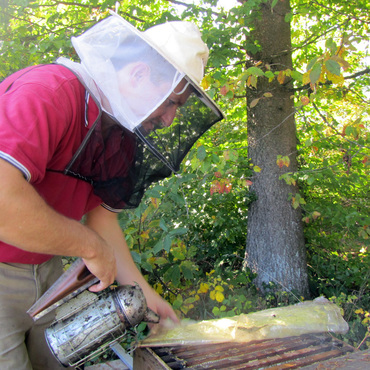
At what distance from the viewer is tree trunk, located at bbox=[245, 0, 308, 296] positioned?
13.0 ft

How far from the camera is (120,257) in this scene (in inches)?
72.7

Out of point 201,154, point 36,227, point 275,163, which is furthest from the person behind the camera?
point 275,163

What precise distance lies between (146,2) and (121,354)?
3.46 metres

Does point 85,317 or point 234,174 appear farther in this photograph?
point 234,174

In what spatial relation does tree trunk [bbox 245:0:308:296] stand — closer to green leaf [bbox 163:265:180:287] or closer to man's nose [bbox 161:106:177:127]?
green leaf [bbox 163:265:180:287]

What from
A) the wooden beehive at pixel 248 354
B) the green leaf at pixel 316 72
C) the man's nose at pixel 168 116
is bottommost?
the wooden beehive at pixel 248 354

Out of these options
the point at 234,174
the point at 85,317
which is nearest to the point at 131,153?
the point at 85,317

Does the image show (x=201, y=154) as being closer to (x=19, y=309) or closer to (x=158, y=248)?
(x=158, y=248)

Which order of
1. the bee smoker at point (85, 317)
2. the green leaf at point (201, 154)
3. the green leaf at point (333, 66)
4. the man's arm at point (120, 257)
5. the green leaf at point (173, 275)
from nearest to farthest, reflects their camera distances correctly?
the bee smoker at point (85, 317), the man's arm at point (120, 257), the green leaf at point (333, 66), the green leaf at point (201, 154), the green leaf at point (173, 275)

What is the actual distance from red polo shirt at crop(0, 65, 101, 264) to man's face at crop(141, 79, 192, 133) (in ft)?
0.73

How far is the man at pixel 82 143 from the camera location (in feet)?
3.49

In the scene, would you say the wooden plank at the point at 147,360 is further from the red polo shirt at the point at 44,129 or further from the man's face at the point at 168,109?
the man's face at the point at 168,109

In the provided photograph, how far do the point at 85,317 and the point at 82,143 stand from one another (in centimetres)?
70

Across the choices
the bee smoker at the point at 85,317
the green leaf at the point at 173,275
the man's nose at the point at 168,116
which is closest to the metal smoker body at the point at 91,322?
the bee smoker at the point at 85,317
